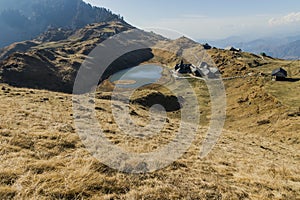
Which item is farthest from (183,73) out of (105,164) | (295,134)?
(105,164)

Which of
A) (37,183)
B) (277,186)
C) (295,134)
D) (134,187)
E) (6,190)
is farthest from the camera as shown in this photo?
(295,134)

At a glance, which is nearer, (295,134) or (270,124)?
(295,134)

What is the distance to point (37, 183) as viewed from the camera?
26.5 feet

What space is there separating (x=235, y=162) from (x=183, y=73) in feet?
417

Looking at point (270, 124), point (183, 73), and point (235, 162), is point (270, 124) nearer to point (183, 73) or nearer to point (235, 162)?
point (235, 162)

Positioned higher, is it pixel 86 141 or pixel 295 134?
pixel 86 141

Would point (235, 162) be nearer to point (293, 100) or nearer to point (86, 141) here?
point (86, 141)

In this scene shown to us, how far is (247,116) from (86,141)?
6332 cm

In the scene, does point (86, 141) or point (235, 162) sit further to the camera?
point (235, 162)

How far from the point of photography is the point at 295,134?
4791 centimetres

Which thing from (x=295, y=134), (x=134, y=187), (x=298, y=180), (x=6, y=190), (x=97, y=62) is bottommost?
(x=295, y=134)

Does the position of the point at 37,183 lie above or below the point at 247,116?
above

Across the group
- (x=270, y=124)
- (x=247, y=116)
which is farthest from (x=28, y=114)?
(x=247, y=116)

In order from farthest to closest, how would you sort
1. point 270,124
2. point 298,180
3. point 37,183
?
point 270,124 < point 298,180 < point 37,183
